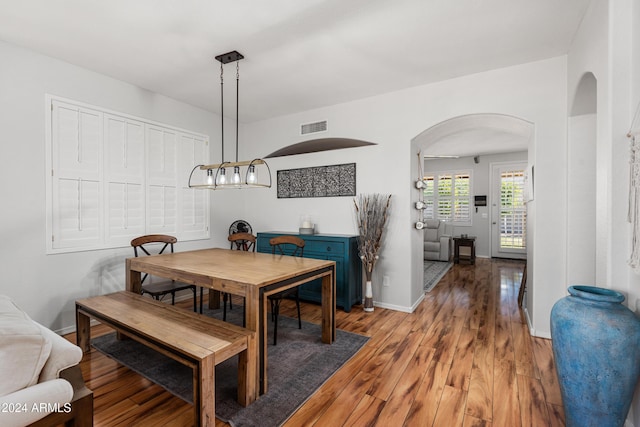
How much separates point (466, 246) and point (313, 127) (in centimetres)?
470

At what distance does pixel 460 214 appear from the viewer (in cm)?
803

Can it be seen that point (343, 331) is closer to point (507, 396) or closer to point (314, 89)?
point (507, 396)

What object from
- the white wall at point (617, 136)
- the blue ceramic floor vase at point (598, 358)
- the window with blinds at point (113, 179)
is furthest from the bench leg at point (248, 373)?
the window with blinds at point (113, 179)

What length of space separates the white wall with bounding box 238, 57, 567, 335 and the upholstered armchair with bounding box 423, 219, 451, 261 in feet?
10.2

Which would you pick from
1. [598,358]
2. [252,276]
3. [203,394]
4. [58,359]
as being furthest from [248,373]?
[598,358]

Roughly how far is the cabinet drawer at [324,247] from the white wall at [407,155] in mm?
419

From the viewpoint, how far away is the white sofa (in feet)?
3.30

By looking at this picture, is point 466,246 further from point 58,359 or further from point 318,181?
point 58,359

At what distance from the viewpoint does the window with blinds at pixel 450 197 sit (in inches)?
313

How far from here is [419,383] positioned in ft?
7.14

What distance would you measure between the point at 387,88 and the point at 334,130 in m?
0.91

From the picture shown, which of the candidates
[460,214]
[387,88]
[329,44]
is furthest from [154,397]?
[460,214]

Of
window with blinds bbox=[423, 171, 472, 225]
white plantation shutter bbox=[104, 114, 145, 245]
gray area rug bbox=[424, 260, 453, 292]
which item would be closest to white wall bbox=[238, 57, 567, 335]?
gray area rug bbox=[424, 260, 453, 292]

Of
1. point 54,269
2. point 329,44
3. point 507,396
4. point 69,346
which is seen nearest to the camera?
point 69,346
